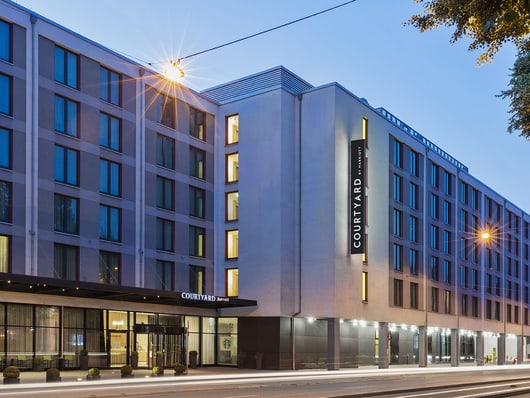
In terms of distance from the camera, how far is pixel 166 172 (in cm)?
4856

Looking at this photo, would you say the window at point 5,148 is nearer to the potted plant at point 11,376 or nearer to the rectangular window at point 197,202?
the potted plant at point 11,376

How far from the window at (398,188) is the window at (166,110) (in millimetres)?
20866

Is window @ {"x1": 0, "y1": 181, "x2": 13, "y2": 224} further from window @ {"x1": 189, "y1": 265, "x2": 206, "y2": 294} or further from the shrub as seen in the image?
window @ {"x1": 189, "y1": 265, "x2": 206, "y2": 294}

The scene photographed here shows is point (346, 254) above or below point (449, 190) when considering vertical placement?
below

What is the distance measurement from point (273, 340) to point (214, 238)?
896 centimetres

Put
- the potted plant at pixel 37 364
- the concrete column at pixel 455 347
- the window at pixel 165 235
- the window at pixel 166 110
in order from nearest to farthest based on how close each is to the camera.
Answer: the potted plant at pixel 37 364 → the window at pixel 165 235 → the window at pixel 166 110 → the concrete column at pixel 455 347

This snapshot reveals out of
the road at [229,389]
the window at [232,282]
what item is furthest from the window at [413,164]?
the road at [229,389]

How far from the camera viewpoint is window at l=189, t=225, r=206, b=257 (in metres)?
50.7

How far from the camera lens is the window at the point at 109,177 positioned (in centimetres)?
4394

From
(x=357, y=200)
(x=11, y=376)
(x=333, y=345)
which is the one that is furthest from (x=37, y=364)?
(x=357, y=200)

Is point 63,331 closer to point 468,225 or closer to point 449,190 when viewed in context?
point 449,190

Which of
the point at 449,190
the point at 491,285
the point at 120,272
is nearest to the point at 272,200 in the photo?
the point at 120,272

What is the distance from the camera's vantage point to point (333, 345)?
48.8 meters

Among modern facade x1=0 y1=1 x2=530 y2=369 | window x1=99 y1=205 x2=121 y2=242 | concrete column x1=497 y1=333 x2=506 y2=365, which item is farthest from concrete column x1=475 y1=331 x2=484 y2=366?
window x1=99 y1=205 x2=121 y2=242
